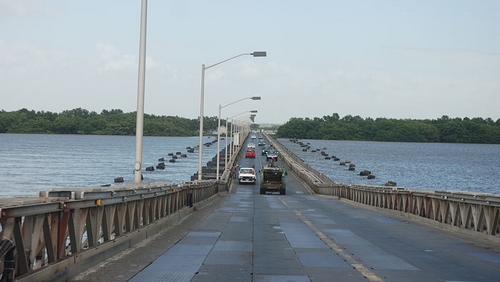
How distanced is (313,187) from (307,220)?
49.3 m

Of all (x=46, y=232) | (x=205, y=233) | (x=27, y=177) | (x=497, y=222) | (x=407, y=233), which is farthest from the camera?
(x=27, y=177)

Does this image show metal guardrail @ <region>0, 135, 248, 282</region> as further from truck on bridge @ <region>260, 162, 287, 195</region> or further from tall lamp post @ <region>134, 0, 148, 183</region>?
truck on bridge @ <region>260, 162, 287, 195</region>

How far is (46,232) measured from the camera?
1071 cm

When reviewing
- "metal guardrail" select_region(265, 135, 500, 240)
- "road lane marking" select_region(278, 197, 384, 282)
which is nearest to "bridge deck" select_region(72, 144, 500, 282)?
"road lane marking" select_region(278, 197, 384, 282)

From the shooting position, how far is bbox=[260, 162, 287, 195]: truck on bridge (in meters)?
67.9

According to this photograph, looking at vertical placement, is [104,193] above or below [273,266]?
above

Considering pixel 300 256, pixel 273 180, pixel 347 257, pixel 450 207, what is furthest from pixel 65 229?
pixel 273 180

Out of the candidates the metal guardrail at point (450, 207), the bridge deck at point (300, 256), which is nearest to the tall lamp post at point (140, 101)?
the bridge deck at point (300, 256)

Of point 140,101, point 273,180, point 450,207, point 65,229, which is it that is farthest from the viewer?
point 273,180

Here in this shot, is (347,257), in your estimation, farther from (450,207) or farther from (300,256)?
(450,207)

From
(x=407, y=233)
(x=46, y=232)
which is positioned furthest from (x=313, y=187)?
(x=46, y=232)

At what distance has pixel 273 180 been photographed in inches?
2687

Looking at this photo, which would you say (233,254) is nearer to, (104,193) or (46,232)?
(104,193)

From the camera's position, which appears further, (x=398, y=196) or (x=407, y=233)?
(x=398, y=196)
